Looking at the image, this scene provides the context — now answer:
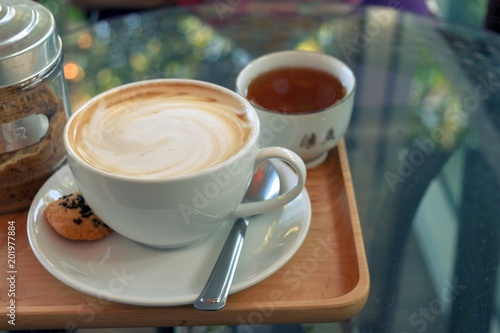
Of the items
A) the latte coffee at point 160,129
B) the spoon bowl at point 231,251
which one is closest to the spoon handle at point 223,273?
the spoon bowl at point 231,251

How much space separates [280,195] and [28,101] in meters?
0.34

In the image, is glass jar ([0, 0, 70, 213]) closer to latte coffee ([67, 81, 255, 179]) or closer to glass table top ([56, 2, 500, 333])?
latte coffee ([67, 81, 255, 179])

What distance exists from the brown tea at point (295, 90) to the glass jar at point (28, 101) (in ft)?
0.93

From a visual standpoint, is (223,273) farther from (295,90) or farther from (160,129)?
(295,90)

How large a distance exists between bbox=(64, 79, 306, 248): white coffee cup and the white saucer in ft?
0.09

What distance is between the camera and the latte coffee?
698mm

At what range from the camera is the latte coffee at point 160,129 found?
2.29 feet

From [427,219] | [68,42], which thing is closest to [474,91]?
[427,219]

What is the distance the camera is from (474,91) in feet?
3.67

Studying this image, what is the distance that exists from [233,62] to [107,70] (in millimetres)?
235

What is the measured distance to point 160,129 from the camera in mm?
750

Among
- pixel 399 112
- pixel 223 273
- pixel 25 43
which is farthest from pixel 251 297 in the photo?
pixel 399 112

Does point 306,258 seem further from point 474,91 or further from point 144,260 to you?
point 474,91

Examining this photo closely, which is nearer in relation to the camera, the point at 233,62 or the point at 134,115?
the point at 134,115
